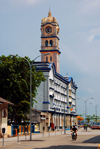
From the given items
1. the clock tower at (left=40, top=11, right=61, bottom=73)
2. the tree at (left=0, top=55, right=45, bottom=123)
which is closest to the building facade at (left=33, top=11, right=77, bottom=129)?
the clock tower at (left=40, top=11, right=61, bottom=73)

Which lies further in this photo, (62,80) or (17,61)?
(62,80)

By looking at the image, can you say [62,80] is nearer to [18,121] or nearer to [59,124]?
[59,124]

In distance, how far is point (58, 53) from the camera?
11650 cm

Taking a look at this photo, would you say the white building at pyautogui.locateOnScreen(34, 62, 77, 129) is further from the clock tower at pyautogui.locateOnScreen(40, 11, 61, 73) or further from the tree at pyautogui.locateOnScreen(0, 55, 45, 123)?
the clock tower at pyautogui.locateOnScreen(40, 11, 61, 73)

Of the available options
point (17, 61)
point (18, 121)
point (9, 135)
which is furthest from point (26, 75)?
point (9, 135)

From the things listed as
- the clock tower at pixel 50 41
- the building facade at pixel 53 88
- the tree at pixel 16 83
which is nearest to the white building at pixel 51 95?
the building facade at pixel 53 88

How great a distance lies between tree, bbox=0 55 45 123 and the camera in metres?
49.2

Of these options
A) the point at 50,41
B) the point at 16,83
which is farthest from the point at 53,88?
the point at 50,41

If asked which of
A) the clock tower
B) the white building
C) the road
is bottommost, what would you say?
the road

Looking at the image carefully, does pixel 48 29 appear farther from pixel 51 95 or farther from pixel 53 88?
pixel 51 95

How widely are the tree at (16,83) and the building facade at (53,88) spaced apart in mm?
12417

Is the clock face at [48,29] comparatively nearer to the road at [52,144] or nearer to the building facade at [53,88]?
the building facade at [53,88]

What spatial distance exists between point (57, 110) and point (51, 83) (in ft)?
36.3

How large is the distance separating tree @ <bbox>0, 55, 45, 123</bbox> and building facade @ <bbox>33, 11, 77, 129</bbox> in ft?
40.7
